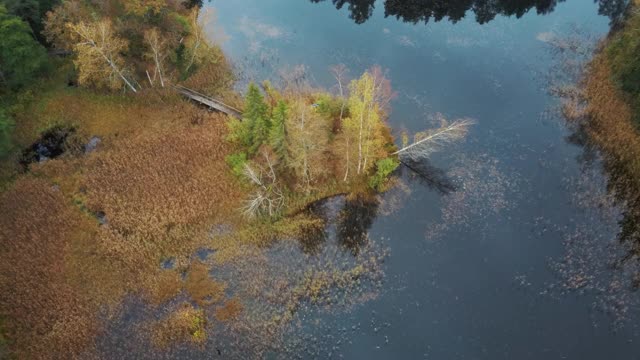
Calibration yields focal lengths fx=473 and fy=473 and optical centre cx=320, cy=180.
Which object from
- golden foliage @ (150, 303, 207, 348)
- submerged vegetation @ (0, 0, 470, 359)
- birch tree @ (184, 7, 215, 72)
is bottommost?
golden foliage @ (150, 303, 207, 348)

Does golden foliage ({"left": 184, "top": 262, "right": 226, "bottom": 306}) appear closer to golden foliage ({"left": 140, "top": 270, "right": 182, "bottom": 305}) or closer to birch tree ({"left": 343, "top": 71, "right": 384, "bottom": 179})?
golden foliage ({"left": 140, "top": 270, "right": 182, "bottom": 305})

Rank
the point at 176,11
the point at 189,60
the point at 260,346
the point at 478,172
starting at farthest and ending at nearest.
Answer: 1. the point at 176,11
2. the point at 189,60
3. the point at 478,172
4. the point at 260,346

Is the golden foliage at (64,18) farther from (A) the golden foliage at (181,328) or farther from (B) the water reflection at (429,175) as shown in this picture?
(B) the water reflection at (429,175)

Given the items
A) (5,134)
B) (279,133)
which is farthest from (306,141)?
(5,134)

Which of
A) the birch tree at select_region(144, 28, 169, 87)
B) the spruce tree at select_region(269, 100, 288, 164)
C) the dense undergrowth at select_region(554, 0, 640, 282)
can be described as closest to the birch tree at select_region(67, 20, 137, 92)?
the birch tree at select_region(144, 28, 169, 87)

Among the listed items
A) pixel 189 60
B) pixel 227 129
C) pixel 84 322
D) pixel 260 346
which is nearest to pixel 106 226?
pixel 84 322

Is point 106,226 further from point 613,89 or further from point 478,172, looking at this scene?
point 613,89

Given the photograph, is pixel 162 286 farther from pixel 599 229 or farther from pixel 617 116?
pixel 617 116
